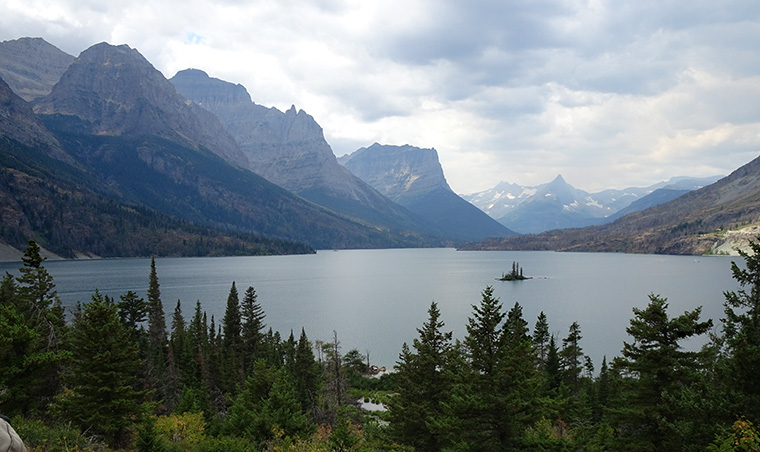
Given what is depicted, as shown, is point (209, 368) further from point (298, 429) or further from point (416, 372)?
point (416, 372)

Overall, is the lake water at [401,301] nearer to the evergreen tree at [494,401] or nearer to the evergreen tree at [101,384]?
the evergreen tree at [494,401]

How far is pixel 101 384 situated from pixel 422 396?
66.6 feet

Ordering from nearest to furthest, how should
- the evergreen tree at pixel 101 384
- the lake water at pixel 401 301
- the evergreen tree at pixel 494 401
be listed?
the evergreen tree at pixel 494 401 → the evergreen tree at pixel 101 384 → the lake water at pixel 401 301

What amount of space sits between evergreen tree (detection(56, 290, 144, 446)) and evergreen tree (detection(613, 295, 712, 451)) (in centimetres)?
2863

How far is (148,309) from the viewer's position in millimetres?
76000

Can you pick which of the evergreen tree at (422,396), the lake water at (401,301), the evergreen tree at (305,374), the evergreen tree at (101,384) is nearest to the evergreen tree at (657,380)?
the evergreen tree at (422,396)

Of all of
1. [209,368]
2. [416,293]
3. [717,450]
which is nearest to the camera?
[717,450]

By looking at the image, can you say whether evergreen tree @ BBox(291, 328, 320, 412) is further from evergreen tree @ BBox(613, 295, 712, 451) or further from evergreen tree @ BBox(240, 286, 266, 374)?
evergreen tree @ BBox(613, 295, 712, 451)

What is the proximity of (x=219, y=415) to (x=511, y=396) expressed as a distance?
33.9 metres

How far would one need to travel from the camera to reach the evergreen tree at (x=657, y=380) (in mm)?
22516

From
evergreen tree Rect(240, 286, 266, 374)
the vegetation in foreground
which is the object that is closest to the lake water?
evergreen tree Rect(240, 286, 266, 374)

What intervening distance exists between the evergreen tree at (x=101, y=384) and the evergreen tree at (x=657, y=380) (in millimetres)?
28630

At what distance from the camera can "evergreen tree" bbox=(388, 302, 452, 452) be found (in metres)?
30.1

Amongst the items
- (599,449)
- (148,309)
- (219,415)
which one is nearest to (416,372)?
(599,449)
